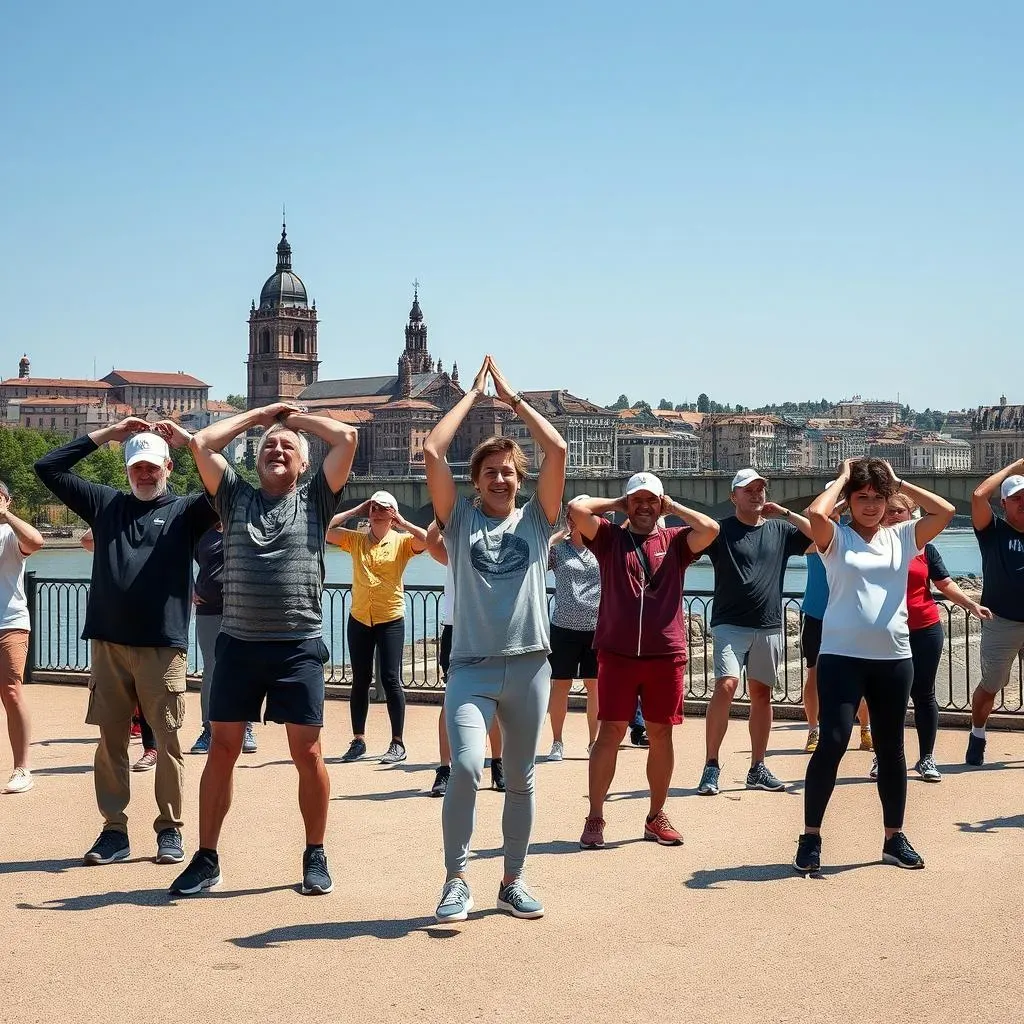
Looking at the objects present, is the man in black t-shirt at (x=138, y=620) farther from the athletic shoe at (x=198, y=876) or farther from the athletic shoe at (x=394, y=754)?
the athletic shoe at (x=394, y=754)

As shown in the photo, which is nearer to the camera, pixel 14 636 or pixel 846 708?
pixel 846 708

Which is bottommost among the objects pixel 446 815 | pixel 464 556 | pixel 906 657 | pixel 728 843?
pixel 728 843

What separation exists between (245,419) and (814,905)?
110 inches

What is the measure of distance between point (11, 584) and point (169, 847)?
2.18 meters

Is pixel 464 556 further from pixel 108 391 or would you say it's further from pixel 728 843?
pixel 108 391

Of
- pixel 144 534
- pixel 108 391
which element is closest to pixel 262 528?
pixel 144 534

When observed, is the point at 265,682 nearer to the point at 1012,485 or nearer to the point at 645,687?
the point at 645,687

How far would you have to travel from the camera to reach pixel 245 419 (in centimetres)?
563

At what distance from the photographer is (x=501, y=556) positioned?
5.23 metres

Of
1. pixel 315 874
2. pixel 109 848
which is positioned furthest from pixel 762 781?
pixel 109 848

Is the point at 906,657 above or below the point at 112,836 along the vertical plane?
above

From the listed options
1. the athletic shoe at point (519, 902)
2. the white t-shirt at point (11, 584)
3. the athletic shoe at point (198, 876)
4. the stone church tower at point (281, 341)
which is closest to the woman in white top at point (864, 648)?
the athletic shoe at point (519, 902)

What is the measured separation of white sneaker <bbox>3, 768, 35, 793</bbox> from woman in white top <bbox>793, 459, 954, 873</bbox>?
397 cm

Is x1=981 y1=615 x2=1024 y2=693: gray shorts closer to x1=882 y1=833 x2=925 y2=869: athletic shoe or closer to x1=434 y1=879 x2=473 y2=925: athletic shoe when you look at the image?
x1=882 y1=833 x2=925 y2=869: athletic shoe
